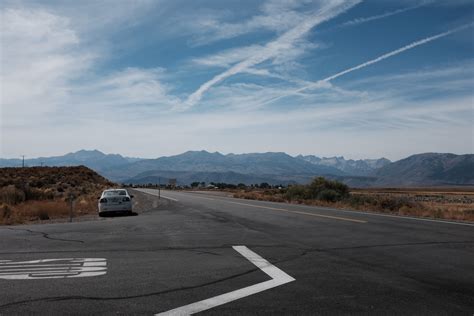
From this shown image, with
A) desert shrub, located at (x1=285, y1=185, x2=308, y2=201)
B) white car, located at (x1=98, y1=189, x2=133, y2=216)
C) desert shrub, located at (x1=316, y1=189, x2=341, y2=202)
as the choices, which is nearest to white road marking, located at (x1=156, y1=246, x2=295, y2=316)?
white car, located at (x1=98, y1=189, x2=133, y2=216)

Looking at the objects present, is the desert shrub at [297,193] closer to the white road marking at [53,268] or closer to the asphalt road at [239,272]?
the asphalt road at [239,272]

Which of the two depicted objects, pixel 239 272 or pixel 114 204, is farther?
pixel 114 204

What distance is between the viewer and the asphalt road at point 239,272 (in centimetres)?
605

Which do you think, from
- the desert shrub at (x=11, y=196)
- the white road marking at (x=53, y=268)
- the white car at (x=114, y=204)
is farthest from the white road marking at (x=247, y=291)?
the desert shrub at (x=11, y=196)

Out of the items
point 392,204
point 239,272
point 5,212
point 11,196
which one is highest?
point 392,204

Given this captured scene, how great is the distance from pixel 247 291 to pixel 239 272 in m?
1.28

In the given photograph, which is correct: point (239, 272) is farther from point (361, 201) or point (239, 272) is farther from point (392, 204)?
point (361, 201)

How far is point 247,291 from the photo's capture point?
22.0 feet

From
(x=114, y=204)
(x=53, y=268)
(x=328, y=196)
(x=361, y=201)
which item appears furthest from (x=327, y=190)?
(x=53, y=268)

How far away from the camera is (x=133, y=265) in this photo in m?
8.56

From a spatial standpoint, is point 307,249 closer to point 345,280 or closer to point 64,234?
point 345,280

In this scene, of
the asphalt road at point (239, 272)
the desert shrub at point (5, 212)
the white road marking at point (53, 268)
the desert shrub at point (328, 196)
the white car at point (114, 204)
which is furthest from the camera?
the desert shrub at point (328, 196)

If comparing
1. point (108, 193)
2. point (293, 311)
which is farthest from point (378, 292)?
point (108, 193)

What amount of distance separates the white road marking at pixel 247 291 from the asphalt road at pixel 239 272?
64mm
